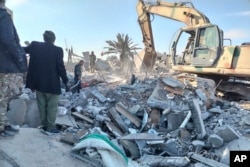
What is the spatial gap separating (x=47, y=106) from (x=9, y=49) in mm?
1194

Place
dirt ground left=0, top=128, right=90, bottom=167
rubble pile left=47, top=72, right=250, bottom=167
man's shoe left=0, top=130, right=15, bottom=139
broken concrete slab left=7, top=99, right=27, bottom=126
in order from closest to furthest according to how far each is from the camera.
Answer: dirt ground left=0, top=128, right=90, bottom=167 < man's shoe left=0, top=130, right=15, bottom=139 < rubble pile left=47, top=72, right=250, bottom=167 < broken concrete slab left=7, top=99, right=27, bottom=126

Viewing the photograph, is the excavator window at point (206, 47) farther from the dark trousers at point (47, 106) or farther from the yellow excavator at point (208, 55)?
the dark trousers at point (47, 106)

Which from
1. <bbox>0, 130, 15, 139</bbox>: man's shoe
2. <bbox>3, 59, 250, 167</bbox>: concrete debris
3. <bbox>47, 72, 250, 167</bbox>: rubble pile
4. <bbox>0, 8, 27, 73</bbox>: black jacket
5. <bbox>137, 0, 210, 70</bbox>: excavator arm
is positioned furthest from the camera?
<bbox>137, 0, 210, 70</bbox>: excavator arm

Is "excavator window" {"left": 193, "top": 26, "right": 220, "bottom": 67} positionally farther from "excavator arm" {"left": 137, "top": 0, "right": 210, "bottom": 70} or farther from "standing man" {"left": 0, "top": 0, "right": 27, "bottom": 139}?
"standing man" {"left": 0, "top": 0, "right": 27, "bottom": 139}

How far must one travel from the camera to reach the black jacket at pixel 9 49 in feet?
12.8

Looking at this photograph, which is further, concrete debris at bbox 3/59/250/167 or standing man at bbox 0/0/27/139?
concrete debris at bbox 3/59/250/167

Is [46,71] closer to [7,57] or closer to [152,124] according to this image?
[7,57]

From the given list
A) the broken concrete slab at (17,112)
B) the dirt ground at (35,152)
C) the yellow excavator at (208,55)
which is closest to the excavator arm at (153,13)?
the yellow excavator at (208,55)

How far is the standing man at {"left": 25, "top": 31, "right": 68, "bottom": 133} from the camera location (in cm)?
473

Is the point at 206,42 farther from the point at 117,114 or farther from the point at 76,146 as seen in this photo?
the point at 76,146

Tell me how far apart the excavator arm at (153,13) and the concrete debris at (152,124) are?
13.6ft

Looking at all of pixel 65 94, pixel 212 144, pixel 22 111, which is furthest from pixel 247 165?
pixel 65 94

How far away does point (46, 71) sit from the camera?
4.74 meters

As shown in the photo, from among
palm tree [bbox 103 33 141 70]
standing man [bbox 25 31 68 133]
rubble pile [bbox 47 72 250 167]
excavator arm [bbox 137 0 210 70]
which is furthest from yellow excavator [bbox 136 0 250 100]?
palm tree [bbox 103 33 141 70]
